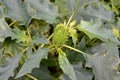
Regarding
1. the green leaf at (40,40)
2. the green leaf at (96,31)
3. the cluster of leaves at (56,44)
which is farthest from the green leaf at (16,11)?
the green leaf at (96,31)

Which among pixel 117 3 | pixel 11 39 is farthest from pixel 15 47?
pixel 117 3

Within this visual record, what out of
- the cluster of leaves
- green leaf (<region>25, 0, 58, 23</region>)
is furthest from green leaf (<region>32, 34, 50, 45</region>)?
green leaf (<region>25, 0, 58, 23</region>)

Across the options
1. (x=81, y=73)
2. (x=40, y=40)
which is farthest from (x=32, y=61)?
(x=81, y=73)

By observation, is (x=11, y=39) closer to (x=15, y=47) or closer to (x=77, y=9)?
(x=15, y=47)

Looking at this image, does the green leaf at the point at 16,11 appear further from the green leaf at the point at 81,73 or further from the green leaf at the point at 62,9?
the green leaf at the point at 81,73

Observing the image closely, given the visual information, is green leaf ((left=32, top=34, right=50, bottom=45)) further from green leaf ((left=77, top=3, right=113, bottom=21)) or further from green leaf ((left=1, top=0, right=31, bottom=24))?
green leaf ((left=77, top=3, right=113, bottom=21))

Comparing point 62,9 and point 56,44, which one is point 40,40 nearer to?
point 56,44
